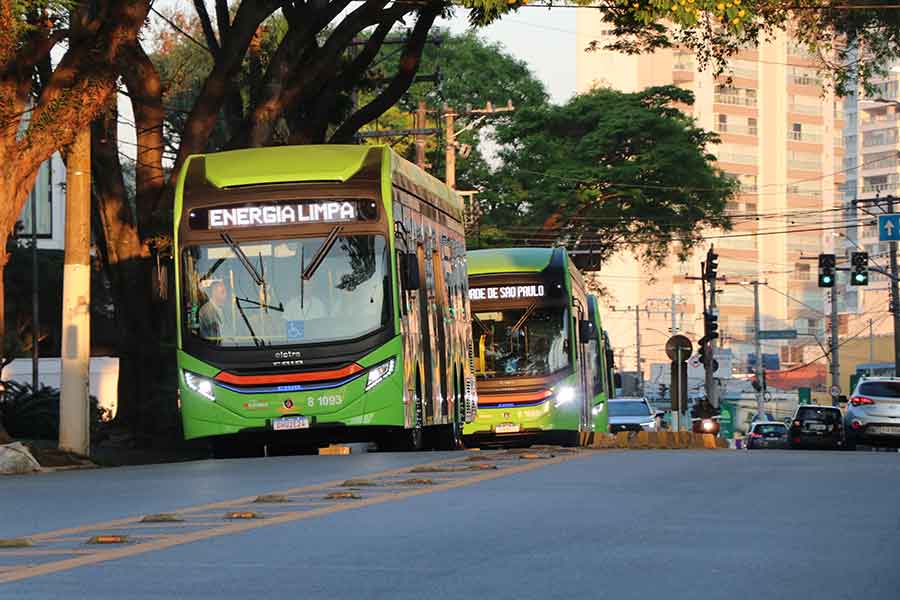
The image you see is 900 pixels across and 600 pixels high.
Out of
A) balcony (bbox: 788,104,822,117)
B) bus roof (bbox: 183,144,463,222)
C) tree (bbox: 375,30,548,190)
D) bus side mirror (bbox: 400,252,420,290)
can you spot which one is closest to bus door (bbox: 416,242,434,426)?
bus side mirror (bbox: 400,252,420,290)

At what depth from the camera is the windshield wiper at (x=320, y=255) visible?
22.9 metres

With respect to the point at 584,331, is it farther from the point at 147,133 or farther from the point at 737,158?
the point at 737,158

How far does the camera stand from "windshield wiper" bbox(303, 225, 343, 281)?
75.2 ft

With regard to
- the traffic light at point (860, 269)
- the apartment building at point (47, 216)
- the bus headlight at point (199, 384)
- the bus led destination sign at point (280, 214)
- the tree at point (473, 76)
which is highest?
the tree at point (473, 76)

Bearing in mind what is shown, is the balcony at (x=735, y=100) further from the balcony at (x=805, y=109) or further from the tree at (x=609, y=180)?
the tree at (x=609, y=180)

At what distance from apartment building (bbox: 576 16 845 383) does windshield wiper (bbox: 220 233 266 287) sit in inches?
4224

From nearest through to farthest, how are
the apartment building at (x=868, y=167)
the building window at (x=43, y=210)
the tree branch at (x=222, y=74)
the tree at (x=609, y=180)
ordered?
the tree branch at (x=222, y=74)
the building window at (x=43, y=210)
the tree at (x=609, y=180)
the apartment building at (x=868, y=167)

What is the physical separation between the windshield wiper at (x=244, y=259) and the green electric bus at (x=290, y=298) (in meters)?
0.01

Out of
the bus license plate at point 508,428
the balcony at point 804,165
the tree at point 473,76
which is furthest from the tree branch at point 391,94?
the balcony at point 804,165

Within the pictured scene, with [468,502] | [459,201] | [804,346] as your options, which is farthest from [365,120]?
[804,346]

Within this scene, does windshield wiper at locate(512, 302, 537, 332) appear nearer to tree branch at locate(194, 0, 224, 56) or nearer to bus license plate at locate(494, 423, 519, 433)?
bus license plate at locate(494, 423, 519, 433)

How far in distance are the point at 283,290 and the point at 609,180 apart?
3862cm

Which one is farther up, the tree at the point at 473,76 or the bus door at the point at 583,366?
the tree at the point at 473,76

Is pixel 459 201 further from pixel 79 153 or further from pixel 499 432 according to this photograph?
pixel 79 153
